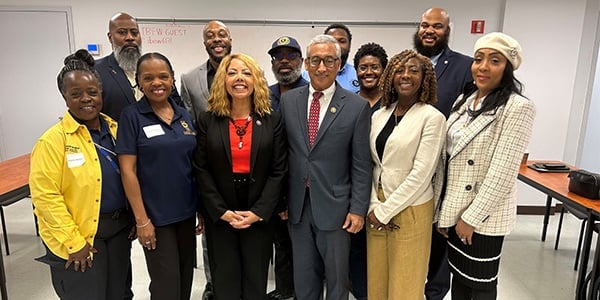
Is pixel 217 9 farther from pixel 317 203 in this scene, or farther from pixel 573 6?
pixel 573 6

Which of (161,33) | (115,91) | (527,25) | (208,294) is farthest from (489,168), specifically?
(161,33)

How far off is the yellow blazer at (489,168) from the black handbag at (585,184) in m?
1.24

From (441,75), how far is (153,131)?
5.67ft

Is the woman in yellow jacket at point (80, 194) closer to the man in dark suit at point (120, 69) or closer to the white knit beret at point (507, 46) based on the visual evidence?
the man in dark suit at point (120, 69)

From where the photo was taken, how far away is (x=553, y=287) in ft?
9.75

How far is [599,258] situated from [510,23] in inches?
113

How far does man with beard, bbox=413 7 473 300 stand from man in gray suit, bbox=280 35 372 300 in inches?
25.1

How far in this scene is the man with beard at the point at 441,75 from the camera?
90.6 inches

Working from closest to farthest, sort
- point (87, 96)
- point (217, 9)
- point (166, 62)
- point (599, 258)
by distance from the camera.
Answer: point (87, 96), point (166, 62), point (599, 258), point (217, 9)

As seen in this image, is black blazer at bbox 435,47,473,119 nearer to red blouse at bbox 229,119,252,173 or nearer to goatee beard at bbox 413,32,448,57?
goatee beard at bbox 413,32,448,57

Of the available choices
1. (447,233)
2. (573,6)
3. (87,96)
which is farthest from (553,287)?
(87,96)

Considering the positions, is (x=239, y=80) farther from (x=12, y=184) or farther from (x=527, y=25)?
(x=527, y=25)

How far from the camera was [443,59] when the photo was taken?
2396 mm

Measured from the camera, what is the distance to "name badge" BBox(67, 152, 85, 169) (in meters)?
1.70
